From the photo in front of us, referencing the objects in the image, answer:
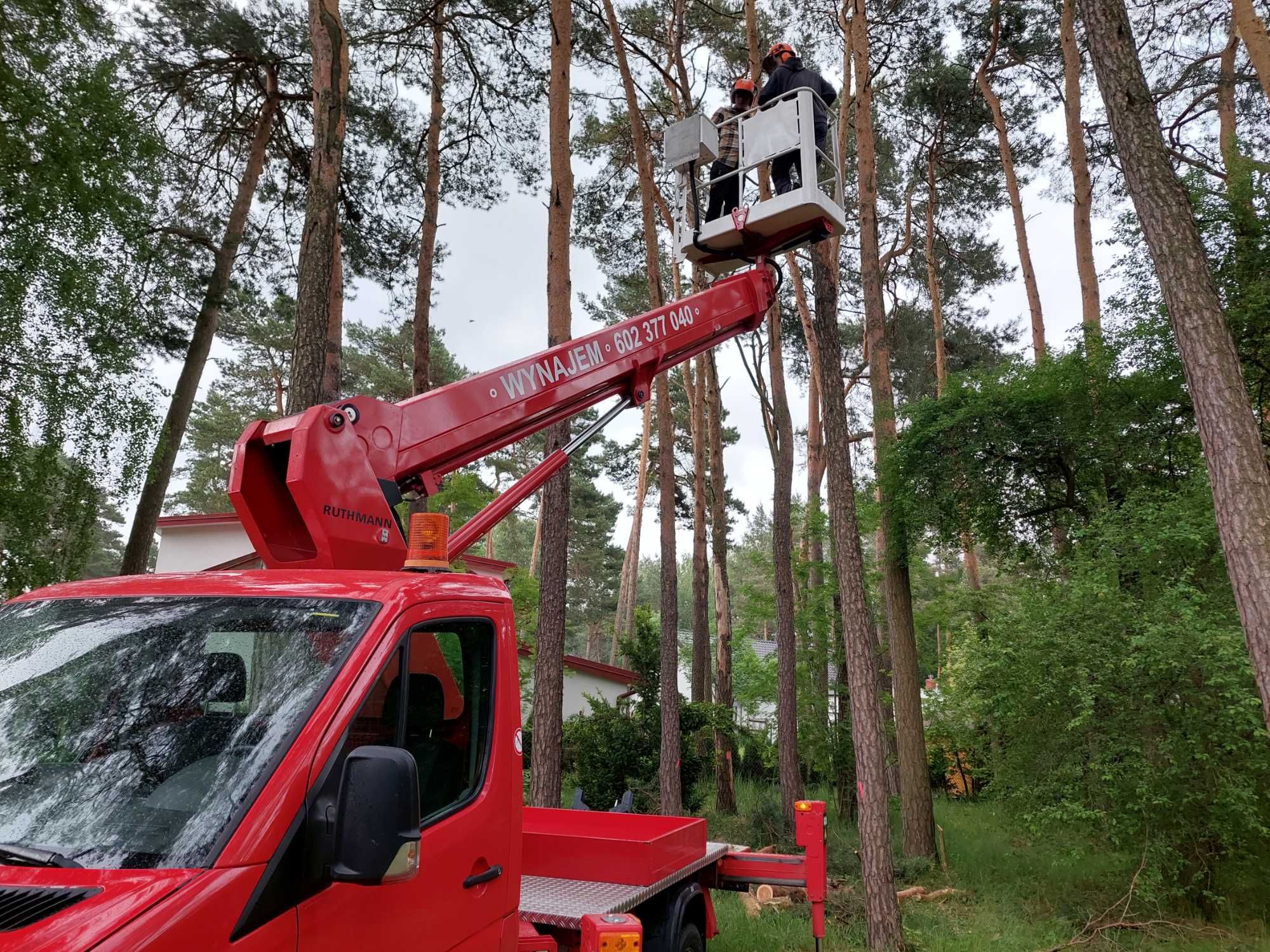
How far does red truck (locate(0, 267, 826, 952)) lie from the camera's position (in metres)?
1.88

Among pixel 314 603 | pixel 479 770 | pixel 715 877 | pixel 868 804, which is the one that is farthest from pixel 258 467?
pixel 868 804

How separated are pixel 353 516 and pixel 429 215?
1249cm

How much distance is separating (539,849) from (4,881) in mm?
2902

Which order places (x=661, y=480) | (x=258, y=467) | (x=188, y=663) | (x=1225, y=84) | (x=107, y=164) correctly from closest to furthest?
(x=188, y=663) → (x=258, y=467) → (x=107, y=164) → (x=1225, y=84) → (x=661, y=480)

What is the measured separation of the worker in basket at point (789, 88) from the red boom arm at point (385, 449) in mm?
2646

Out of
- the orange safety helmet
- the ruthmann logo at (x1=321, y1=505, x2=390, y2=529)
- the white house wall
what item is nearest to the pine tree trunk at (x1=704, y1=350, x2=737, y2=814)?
the white house wall

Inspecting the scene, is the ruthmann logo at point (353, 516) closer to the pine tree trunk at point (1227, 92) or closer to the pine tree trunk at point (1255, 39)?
the pine tree trunk at point (1255, 39)

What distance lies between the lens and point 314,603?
8.36ft

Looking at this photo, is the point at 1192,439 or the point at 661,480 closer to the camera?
the point at 1192,439

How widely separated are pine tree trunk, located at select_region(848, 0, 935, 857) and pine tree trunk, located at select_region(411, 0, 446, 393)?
724cm

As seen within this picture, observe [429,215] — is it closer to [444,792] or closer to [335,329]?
[335,329]

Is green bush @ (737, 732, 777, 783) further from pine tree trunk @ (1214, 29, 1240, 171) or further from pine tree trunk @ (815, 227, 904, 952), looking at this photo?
pine tree trunk @ (1214, 29, 1240, 171)

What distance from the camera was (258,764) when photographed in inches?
81.5

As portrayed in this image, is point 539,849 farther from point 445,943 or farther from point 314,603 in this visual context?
point 314,603
